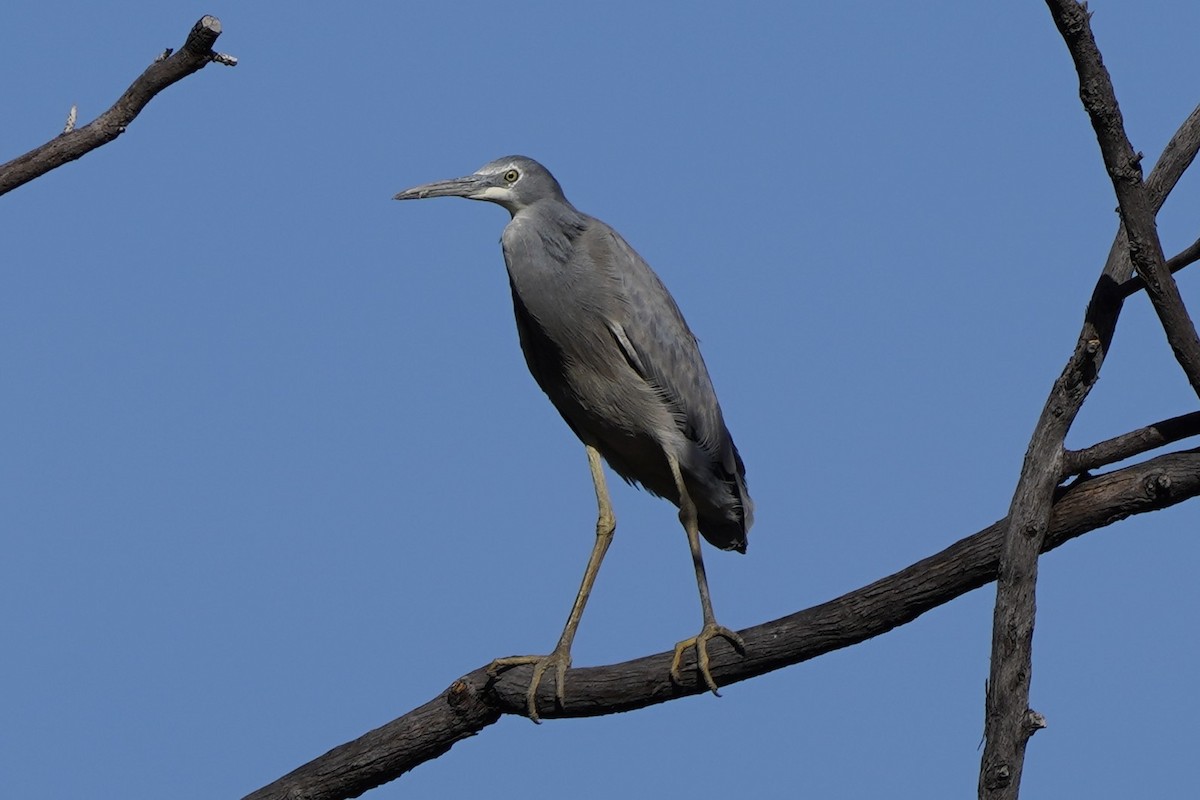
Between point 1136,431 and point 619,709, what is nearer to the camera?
point 1136,431

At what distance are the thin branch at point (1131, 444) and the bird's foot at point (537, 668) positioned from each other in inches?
85.6

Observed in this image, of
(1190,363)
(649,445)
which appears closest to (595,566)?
(649,445)

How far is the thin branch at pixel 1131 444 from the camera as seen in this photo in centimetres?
545

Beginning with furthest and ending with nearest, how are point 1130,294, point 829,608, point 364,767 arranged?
point 364,767, point 829,608, point 1130,294

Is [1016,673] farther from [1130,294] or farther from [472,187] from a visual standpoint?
[472,187]

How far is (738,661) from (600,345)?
1560 mm

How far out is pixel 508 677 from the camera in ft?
21.0

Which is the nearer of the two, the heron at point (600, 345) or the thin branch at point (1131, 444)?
the thin branch at point (1131, 444)

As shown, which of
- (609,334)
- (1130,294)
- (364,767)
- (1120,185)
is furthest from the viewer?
(609,334)

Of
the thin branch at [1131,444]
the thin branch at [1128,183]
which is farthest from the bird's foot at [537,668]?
the thin branch at [1128,183]

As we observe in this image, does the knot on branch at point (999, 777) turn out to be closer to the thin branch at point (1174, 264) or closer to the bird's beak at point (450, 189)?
the thin branch at point (1174, 264)

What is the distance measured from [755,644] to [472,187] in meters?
2.41

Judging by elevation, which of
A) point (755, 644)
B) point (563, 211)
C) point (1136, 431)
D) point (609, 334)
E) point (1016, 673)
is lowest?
point (1016, 673)

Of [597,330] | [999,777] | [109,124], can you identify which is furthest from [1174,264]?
[109,124]
